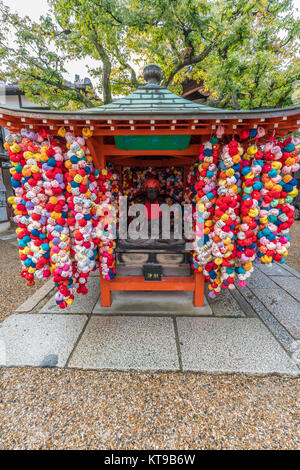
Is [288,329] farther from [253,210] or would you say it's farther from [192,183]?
[192,183]

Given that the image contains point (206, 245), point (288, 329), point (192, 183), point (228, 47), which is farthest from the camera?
point (228, 47)

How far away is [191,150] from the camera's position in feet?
10.4

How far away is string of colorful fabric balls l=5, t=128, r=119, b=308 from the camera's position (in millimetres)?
2574

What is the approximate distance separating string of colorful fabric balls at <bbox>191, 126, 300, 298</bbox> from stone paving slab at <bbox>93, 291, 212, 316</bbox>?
44.3 inches

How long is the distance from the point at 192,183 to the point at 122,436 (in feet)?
12.4

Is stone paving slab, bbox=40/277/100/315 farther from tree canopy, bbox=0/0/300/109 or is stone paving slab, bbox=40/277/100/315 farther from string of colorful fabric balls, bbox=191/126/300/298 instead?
tree canopy, bbox=0/0/300/109

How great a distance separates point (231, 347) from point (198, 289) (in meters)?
1.06

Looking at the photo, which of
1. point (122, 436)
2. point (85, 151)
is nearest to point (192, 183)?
point (85, 151)

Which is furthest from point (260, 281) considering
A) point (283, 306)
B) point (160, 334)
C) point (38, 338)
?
point (38, 338)

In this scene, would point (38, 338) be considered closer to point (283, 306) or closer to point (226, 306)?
point (226, 306)

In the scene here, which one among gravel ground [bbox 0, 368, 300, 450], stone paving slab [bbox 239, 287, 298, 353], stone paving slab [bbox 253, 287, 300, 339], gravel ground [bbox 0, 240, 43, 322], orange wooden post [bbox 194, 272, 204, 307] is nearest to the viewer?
gravel ground [bbox 0, 368, 300, 450]

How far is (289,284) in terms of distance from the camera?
494cm

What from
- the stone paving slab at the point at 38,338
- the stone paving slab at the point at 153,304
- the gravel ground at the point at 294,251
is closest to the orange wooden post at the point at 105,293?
the stone paving slab at the point at 153,304

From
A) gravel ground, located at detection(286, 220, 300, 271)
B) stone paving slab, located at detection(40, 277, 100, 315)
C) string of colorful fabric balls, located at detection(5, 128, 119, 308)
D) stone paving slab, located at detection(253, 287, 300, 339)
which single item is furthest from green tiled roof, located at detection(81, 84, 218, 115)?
gravel ground, located at detection(286, 220, 300, 271)
